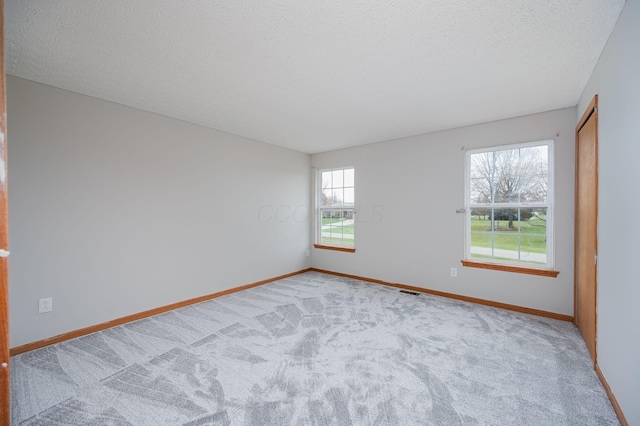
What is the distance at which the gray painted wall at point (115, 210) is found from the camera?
2357 mm

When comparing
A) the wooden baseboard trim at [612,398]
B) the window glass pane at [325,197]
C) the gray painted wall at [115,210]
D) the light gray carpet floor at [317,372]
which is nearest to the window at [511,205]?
the light gray carpet floor at [317,372]

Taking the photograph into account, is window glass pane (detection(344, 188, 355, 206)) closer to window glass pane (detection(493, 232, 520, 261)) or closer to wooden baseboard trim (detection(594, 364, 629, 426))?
window glass pane (detection(493, 232, 520, 261))

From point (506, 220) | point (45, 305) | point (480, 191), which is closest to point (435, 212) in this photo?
point (480, 191)

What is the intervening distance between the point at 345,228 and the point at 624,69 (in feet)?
12.7

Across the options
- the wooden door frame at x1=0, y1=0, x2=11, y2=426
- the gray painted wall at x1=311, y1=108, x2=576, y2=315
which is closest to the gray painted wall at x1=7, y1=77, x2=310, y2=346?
the gray painted wall at x1=311, y1=108, x2=576, y2=315

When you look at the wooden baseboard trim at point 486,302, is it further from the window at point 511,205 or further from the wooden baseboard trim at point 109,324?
the wooden baseboard trim at point 109,324

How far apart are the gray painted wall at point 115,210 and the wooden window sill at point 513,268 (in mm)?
3218

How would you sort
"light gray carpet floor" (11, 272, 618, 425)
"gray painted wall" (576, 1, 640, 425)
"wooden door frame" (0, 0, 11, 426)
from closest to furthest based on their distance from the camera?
"wooden door frame" (0, 0, 11, 426) → "gray painted wall" (576, 1, 640, 425) → "light gray carpet floor" (11, 272, 618, 425)

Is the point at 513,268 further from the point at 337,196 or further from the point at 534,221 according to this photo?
the point at 337,196

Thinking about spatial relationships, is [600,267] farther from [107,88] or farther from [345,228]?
[107,88]

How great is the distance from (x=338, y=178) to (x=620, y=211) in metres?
3.87

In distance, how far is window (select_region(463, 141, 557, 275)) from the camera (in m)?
3.16

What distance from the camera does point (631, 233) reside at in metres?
1.46

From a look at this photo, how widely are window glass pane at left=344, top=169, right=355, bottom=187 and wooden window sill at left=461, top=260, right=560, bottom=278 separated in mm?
2254
